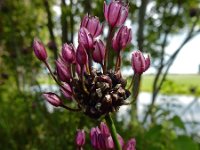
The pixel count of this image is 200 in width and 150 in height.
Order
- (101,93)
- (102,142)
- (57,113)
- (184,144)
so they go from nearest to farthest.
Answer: (101,93)
(102,142)
(184,144)
(57,113)

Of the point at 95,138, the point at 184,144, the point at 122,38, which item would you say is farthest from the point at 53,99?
the point at 184,144

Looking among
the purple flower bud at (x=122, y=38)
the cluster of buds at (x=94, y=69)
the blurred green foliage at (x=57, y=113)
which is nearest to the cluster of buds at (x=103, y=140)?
the cluster of buds at (x=94, y=69)

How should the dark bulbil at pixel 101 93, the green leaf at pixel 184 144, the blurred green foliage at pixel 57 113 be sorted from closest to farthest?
1. the dark bulbil at pixel 101 93
2. the green leaf at pixel 184 144
3. the blurred green foliage at pixel 57 113

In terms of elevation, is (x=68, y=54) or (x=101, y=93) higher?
(x=68, y=54)

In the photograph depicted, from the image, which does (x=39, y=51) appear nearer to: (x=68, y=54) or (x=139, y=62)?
(x=68, y=54)

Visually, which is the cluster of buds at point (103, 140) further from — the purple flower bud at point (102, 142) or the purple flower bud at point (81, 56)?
the purple flower bud at point (81, 56)

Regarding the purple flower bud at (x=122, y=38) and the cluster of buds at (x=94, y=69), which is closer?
the cluster of buds at (x=94, y=69)

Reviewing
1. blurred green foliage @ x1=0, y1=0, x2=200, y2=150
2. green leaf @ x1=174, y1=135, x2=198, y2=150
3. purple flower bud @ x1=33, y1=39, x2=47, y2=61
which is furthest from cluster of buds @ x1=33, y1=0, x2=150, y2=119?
blurred green foliage @ x1=0, y1=0, x2=200, y2=150
